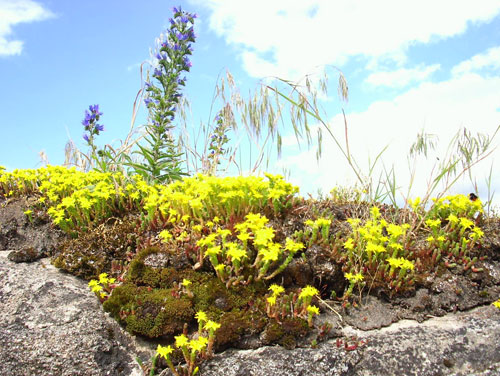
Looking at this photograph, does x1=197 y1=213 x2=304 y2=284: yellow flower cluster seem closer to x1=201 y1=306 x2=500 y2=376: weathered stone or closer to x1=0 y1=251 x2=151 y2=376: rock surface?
x1=201 y1=306 x2=500 y2=376: weathered stone

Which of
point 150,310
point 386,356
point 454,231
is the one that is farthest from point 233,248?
point 454,231

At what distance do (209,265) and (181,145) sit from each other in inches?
171

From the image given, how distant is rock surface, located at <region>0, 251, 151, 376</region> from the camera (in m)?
3.15

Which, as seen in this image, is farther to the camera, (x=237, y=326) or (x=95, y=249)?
(x=95, y=249)

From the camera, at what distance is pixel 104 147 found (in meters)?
7.04

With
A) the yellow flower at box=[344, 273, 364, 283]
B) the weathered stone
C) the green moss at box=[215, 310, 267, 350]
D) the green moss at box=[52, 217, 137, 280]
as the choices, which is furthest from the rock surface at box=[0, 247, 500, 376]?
the green moss at box=[52, 217, 137, 280]

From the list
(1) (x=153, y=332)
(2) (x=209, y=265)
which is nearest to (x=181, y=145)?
(2) (x=209, y=265)

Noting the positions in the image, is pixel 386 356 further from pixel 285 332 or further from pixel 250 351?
pixel 250 351

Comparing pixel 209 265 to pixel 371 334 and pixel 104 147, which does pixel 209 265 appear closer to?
pixel 371 334

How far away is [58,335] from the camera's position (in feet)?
10.7

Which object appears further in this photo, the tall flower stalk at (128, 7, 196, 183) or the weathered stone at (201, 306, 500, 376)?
the tall flower stalk at (128, 7, 196, 183)

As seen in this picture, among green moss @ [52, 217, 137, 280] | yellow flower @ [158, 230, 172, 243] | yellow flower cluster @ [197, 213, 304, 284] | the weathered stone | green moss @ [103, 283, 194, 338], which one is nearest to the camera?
the weathered stone

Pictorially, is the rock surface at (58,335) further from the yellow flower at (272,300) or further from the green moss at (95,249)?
the yellow flower at (272,300)

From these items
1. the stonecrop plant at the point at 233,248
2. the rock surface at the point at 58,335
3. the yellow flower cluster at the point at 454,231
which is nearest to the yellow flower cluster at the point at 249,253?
the stonecrop plant at the point at 233,248
